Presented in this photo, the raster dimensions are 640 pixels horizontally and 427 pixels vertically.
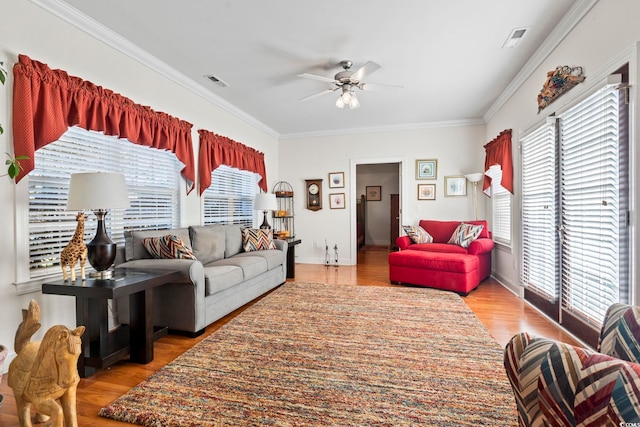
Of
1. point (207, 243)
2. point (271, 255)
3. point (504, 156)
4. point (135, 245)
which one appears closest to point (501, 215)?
point (504, 156)

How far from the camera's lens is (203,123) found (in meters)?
4.09

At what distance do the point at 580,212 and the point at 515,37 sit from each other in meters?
1.70

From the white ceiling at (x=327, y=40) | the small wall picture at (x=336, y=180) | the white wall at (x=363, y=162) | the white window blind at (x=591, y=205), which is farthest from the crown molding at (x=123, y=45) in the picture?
the white window blind at (x=591, y=205)

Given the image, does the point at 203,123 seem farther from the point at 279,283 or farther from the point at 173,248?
the point at 279,283

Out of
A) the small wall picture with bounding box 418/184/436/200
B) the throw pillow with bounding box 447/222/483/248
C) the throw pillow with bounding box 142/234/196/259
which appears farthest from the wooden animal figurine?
the small wall picture with bounding box 418/184/436/200

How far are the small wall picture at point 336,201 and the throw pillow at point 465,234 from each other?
2252mm

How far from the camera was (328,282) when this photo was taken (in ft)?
15.0

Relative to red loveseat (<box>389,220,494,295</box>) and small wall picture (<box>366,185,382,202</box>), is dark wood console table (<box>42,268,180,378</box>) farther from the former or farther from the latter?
small wall picture (<box>366,185,382,202</box>)

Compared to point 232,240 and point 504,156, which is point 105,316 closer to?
point 232,240

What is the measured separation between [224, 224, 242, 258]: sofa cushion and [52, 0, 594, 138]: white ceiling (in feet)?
6.13

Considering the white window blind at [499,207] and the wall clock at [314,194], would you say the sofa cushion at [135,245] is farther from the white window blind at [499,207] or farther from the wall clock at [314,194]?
the white window blind at [499,207]

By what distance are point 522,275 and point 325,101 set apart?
138 inches

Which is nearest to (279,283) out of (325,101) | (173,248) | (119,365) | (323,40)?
(173,248)

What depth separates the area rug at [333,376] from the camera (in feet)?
5.10
